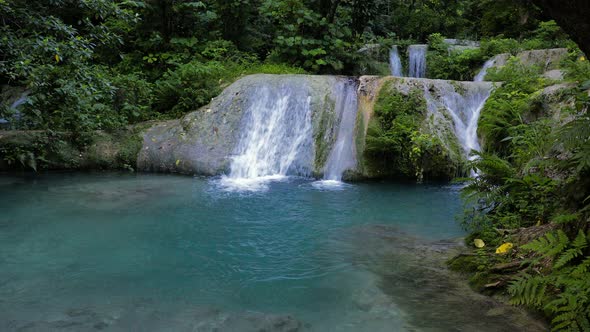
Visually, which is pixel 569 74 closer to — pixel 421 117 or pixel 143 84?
pixel 421 117

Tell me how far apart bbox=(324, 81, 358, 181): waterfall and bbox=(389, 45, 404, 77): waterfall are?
6.04m

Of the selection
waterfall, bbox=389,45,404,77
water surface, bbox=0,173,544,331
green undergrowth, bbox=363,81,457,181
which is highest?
waterfall, bbox=389,45,404,77

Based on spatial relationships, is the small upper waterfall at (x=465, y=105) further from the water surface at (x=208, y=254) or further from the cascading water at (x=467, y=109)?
the water surface at (x=208, y=254)

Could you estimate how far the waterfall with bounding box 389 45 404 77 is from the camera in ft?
57.4

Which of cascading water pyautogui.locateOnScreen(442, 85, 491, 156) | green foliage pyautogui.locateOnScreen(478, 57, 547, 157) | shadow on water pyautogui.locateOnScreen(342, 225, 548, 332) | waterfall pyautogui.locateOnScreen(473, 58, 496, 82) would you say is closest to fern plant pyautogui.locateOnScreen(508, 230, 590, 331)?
shadow on water pyautogui.locateOnScreen(342, 225, 548, 332)

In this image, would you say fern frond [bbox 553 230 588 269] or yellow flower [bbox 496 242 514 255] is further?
yellow flower [bbox 496 242 514 255]

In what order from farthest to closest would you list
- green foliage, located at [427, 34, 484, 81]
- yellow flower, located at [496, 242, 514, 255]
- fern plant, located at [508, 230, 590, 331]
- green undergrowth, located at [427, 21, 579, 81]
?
green foliage, located at [427, 34, 484, 81]
green undergrowth, located at [427, 21, 579, 81]
yellow flower, located at [496, 242, 514, 255]
fern plant, located at [508, 230, 590, 331]

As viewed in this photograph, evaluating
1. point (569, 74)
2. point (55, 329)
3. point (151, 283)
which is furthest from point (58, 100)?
point (569, 74)

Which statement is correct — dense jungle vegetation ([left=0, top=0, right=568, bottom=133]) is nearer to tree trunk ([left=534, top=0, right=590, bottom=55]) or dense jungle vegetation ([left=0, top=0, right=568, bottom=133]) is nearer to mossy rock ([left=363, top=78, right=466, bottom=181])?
mossy rock ([left=363, top=78, right=466, bottom=181])

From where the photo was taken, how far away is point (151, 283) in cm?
482

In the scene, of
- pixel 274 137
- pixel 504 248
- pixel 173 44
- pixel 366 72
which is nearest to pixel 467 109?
pixel 274 137

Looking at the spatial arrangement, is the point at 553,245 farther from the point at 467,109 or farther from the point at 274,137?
the point at 274,137

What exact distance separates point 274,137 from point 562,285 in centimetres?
855

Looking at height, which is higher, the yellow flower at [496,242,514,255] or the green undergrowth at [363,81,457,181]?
the green undergrowth at [363,81,457,181]
